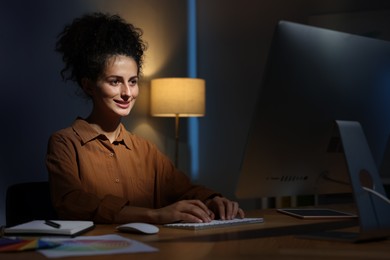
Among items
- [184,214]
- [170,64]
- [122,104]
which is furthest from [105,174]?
[170,64]

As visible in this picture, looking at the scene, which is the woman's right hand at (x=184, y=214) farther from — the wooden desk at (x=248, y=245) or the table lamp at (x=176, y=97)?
the table lamp at (x=176, y=97)

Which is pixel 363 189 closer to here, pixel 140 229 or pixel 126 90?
pixel 140 229

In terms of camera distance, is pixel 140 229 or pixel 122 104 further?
pixel 122 104

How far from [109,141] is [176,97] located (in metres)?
1.72

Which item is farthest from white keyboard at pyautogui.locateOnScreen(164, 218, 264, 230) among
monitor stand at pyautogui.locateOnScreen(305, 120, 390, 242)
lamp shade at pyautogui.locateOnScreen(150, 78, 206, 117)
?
lamp shade at pyautogui.locateOnScreen(150, 78, 206, 117)

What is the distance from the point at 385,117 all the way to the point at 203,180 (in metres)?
3.03

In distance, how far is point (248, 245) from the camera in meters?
1.19

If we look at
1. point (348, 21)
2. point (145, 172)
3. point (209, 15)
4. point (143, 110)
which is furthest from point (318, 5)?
point (145, 172)

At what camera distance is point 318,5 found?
13.0 ft

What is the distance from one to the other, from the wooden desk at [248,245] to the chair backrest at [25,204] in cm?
51

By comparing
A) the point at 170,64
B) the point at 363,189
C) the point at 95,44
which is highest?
the point at 170,64

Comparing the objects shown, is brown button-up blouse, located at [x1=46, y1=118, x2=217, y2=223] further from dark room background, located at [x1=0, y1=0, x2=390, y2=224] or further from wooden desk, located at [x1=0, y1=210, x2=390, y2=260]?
dark room background, located at [x1=0, y1=0, x2=390, y2=224]

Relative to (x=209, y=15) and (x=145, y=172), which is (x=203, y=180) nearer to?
(x=209, y=15)

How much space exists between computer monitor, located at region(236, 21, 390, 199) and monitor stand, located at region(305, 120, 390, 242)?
5cm
